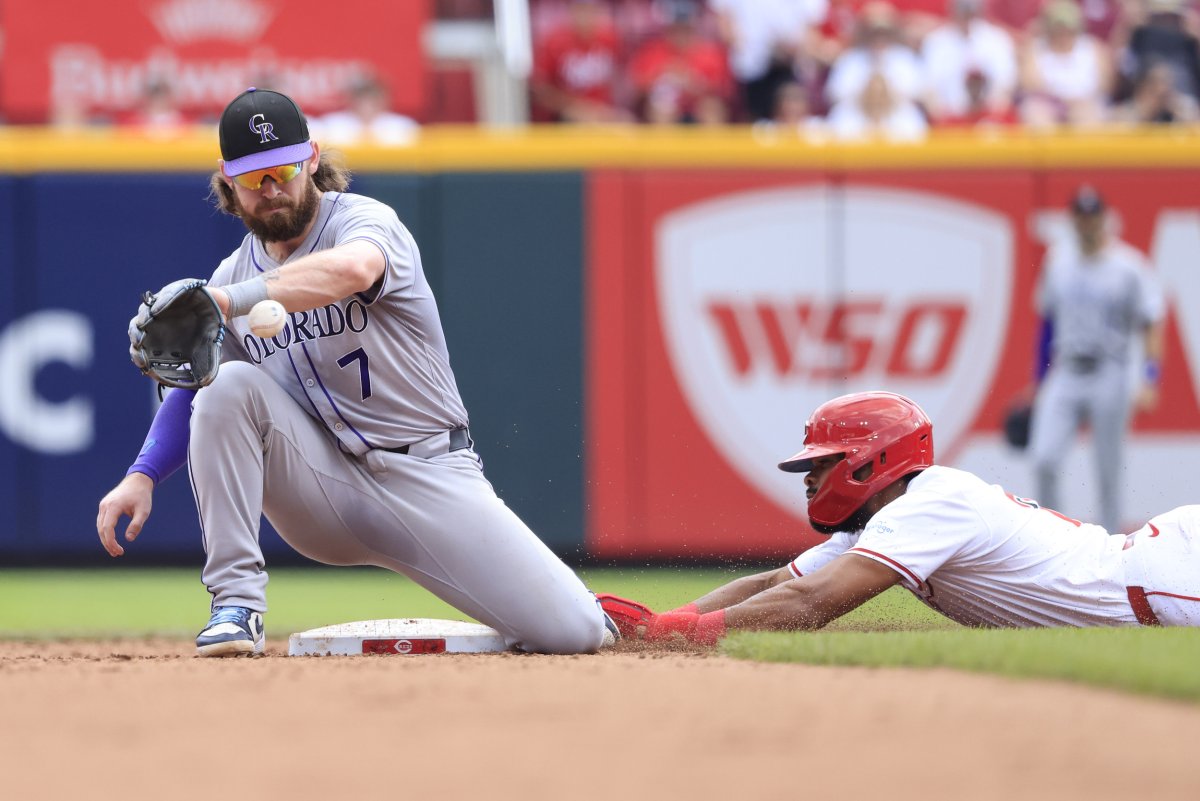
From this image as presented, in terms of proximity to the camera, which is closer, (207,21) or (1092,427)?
(1092,427)

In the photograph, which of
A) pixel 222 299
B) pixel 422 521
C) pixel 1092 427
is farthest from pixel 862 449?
pixel 1092 427

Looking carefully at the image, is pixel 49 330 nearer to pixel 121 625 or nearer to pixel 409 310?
pixel 121 625

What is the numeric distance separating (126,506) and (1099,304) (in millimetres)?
6480

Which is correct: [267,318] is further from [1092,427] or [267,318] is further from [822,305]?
[1092,427]

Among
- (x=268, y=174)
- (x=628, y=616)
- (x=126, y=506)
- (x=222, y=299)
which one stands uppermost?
(x=268, y=174)

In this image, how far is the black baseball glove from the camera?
14.2ft

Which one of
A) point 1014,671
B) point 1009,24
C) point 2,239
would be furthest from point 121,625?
point 1009,24

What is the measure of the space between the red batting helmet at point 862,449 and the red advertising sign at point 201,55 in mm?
6251

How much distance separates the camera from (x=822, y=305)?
995 cm

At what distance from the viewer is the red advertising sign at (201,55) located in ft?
34.2

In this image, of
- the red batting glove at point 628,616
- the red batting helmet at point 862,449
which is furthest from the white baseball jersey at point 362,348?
the red batting helmet at point 862,449

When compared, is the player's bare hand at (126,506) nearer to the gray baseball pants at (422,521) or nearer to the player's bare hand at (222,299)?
the gray baseball pants at (422,521)

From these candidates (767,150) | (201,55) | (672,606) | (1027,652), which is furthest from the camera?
(201,55)

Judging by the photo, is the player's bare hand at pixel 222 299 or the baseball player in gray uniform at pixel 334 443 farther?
the baseball player in gray uniform at pixel 334 443
